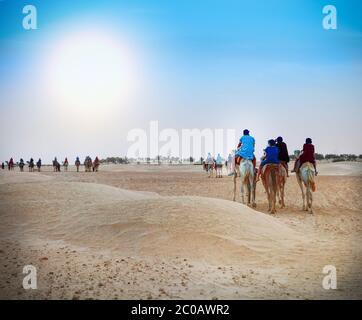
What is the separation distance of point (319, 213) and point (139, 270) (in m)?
10.5

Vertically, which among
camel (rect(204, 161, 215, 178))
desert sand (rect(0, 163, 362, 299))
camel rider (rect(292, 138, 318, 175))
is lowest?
desert sand (rect(0, 163, 362, 299))

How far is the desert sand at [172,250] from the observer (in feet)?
26.0

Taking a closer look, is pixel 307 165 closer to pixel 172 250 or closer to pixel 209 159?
pixel 172 250

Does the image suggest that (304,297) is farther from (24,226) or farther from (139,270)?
(24,226)

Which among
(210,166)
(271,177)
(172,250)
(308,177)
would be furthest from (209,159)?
(172,250)

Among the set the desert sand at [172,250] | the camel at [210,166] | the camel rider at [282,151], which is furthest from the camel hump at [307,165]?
the camel at [210,166]

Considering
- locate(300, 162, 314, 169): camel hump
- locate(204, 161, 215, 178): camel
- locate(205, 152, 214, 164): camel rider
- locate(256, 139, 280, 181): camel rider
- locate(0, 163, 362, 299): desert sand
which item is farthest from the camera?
locate(205, 152, 214, 164): camel rider

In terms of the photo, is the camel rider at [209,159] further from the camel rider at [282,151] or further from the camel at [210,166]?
the camel rider at [282,151]

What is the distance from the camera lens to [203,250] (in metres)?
10.5

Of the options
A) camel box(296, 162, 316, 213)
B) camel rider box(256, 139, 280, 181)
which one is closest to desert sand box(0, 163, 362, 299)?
camel box(296, 162, 316, 213)

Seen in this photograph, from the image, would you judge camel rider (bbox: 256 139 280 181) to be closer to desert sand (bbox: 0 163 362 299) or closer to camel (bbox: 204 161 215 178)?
desert sand (bbox: 0 163 362 299)

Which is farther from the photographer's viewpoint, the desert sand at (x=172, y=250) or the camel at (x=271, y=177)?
the camel at (x=271, y=177)

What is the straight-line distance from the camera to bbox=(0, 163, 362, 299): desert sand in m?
7.93
